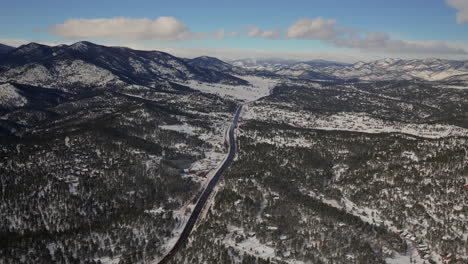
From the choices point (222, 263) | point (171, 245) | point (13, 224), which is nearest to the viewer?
point (222, 263)

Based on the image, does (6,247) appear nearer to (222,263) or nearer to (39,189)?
(39,189)

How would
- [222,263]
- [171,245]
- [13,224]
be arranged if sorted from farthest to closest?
[13,224]
[171,245]
[222,263]

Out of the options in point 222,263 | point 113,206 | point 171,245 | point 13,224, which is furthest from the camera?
point 113,206

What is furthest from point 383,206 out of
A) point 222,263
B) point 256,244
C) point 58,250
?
point 58,250

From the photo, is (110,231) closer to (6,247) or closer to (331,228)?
(6,247)

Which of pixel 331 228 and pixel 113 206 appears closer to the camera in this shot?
pixel 331 228

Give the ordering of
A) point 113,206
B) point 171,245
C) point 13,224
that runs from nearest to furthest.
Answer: point 171,245
point 13,224
point 113,206

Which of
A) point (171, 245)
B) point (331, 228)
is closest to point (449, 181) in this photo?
point (331, 228)

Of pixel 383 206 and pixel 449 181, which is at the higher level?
pixel 449 181

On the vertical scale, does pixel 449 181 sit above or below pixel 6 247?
above
